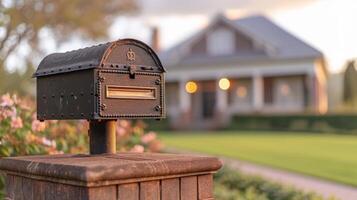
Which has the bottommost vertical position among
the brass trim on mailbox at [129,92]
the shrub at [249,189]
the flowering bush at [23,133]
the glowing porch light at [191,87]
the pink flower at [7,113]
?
the shrub at [249,189]

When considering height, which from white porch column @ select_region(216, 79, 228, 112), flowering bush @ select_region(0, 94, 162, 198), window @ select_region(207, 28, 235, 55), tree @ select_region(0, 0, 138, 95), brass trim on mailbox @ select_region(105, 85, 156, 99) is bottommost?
flowering bush @ select_region(0, 94, 162, 198)

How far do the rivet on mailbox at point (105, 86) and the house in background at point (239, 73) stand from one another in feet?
94.8

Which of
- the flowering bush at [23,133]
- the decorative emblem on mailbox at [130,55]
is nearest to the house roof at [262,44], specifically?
the flowering bush at [23,133]

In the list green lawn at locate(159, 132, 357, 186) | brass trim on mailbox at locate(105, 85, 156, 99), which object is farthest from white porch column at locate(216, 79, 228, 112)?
brass trim on mailbox at locate(105, 85, 156, 99)

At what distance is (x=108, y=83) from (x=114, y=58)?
16 centimetres

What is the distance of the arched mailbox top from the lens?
3.34 meters

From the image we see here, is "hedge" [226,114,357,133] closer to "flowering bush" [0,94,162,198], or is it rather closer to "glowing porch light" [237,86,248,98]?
"glowing porch light" [237,86,248,98]

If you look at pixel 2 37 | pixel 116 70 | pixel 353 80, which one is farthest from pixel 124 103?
pixel 353 80

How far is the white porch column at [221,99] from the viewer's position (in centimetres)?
3396

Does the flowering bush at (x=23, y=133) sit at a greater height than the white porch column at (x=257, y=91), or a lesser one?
lesser

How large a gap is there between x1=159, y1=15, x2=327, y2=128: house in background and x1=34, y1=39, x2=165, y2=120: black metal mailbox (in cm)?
2895

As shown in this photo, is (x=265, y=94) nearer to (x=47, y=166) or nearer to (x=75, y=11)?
(x=75, y=11)

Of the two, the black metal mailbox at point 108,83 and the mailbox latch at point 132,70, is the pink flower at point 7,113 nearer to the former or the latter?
the black metal mailbox at point 108,83

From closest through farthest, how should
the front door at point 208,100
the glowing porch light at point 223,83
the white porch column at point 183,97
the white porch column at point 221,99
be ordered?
the white porch column at point 221,99 < the glowing porch light at point 223,83 < the white porch column at point 183,97 < the front door at point 208,100
